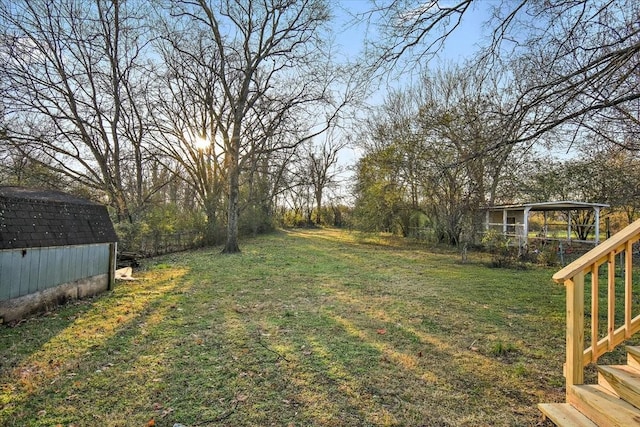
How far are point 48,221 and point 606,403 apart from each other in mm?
7359

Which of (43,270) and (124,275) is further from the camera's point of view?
(124,275)

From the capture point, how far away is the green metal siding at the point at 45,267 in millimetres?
4586

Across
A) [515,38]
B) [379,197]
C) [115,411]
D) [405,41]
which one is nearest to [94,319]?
[115,411]

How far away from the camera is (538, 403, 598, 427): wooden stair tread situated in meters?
2.33

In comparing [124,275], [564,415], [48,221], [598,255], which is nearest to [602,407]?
[564,415]

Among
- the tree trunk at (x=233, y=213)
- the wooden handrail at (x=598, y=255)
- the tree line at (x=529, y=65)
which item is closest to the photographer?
the wooden handrail at (x=598, y=255)

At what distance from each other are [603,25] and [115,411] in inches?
263

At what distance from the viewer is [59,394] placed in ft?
9.36

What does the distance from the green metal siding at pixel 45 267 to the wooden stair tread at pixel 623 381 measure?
22.3 ft

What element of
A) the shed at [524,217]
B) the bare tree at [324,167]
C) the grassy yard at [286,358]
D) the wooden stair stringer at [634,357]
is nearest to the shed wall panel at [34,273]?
the grassy yard at [286,358]

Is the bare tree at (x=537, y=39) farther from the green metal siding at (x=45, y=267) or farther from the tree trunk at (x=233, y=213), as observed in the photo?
the tree trunk at (x=233, y=213)

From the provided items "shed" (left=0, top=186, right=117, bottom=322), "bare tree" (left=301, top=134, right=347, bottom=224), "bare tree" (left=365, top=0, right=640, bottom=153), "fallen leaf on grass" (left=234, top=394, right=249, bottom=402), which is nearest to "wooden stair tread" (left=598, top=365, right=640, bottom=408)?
"bare tree" (left=365, top=0, right=640, bottom=153)

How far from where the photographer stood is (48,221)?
18.1ft

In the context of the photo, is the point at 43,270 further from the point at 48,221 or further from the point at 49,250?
the point at 48,221
